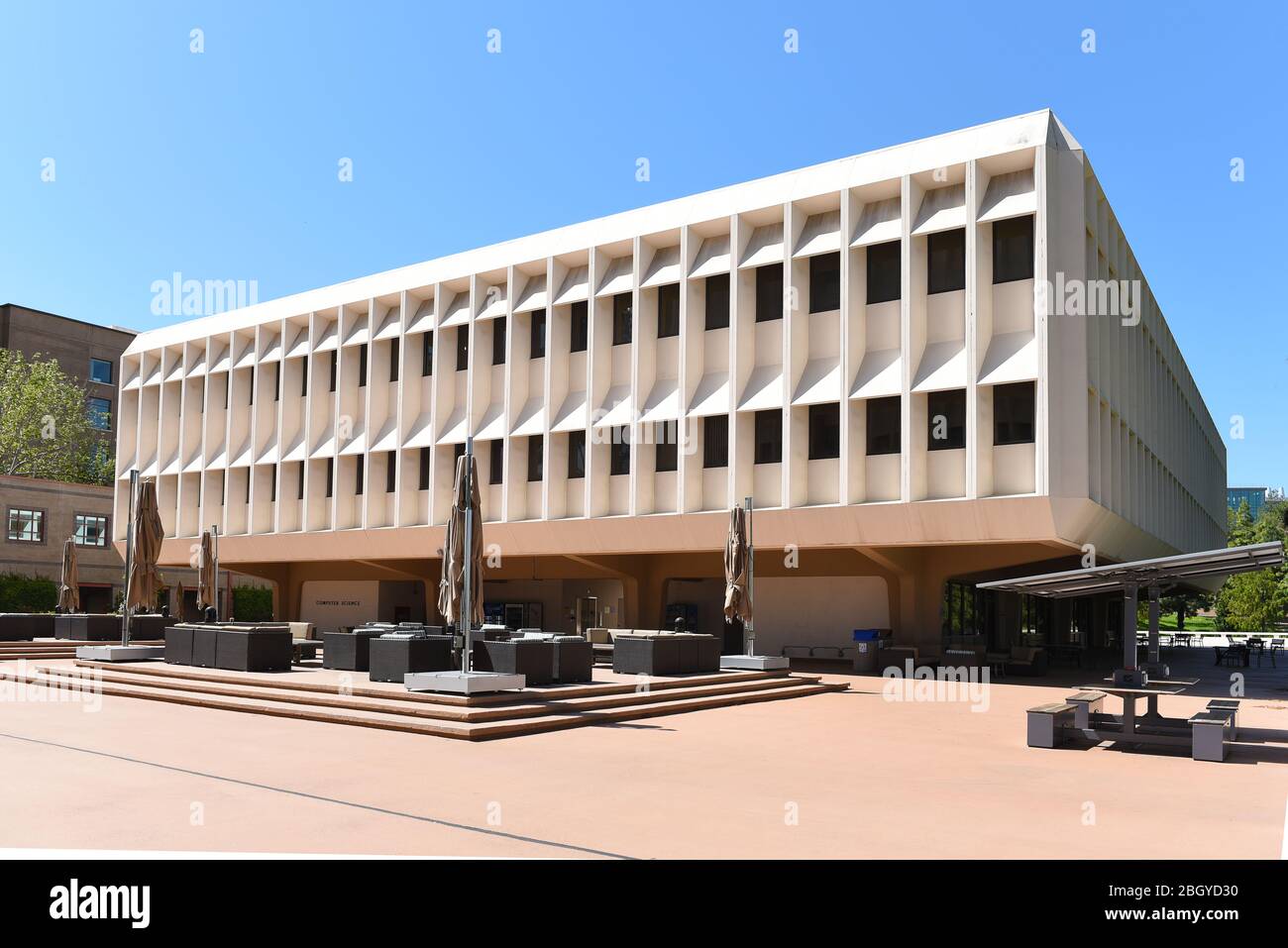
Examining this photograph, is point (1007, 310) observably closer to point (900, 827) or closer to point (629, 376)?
point (629, 376)

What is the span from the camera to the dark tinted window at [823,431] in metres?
27.8

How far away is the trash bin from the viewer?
27969 millimetres

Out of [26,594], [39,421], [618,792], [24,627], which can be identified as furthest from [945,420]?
[39,421]

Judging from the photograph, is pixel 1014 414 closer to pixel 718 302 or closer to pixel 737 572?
pixel 737 572

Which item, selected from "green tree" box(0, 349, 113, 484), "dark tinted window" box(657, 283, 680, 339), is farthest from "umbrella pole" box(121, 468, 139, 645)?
"green tree" box(0, 349, 113, 484)

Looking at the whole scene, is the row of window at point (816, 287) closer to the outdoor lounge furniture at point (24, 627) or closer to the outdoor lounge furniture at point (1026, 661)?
the outdoor lounge furniture at point (1026, 661)

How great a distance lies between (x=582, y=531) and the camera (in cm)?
3169

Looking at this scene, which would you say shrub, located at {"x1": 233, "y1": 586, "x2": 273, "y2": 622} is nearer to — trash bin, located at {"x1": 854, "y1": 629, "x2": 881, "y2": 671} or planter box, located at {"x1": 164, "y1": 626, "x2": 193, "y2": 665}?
planter box, located at {"x1": 164, "y1": 626, "x2": 193, "y2": 665}

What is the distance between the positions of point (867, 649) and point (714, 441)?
698cm

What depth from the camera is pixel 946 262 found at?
26531mm

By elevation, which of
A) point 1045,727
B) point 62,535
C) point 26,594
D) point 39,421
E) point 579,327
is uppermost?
point 579,327

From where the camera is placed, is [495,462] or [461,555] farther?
[495,462]
